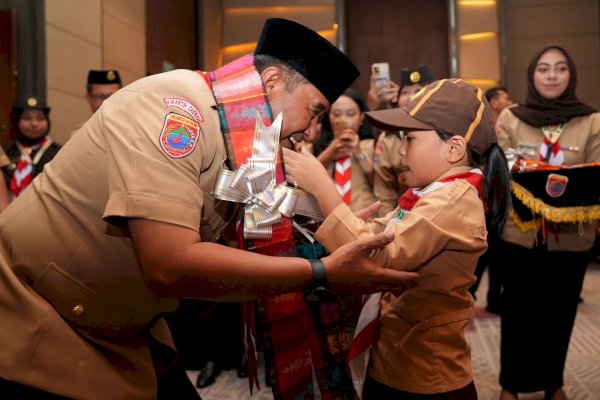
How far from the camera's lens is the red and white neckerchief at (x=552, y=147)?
2.43 m

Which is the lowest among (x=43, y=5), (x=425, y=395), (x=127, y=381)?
(x=425, y=395)

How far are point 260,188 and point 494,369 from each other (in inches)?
92.9

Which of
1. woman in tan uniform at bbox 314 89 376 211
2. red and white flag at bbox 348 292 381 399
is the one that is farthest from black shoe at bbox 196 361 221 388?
red and white flag at bbox 348 292 381 399

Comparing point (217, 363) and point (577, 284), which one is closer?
point (577, 284)

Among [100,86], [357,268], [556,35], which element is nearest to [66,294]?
[357,268]

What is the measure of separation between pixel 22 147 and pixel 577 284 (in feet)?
10.1

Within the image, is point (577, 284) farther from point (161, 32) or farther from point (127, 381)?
point (161, 32)

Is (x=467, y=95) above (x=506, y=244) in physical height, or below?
above

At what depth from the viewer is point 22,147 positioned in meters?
3.38

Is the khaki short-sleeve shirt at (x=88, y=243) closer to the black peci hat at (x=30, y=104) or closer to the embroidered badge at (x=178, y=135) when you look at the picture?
the embroidered badge at (x=178, y=135)

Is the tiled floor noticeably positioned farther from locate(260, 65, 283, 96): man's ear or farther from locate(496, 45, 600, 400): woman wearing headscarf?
locate(260, 65, 283, 96): man's ear

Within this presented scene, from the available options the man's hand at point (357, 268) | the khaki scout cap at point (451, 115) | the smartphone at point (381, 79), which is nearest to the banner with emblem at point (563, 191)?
the khaki scout cap at point (451, 115)

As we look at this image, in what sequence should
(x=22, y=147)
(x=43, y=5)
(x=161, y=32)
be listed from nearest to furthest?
(x=22, y=147)
(x=43, y=5)
(x=161, y=32)

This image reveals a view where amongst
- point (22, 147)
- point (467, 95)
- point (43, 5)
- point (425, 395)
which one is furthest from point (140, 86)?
point (43, 5)
